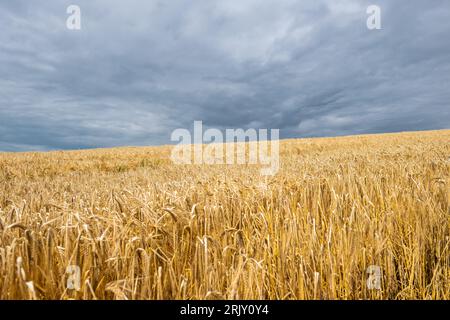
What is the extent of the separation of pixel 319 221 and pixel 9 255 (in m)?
2.57

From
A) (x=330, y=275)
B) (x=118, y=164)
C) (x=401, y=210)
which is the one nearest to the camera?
(x=330, y=275)

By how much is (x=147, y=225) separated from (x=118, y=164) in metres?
13.9

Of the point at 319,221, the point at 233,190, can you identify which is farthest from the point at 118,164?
the point at 319,221

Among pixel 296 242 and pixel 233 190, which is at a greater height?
pixel 233 190

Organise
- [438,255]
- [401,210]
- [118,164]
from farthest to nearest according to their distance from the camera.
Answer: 1. [118,164]
2. [401,210]
3. [438,255]

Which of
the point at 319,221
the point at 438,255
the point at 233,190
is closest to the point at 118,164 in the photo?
the point at 233,190

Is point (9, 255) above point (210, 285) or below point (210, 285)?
above
